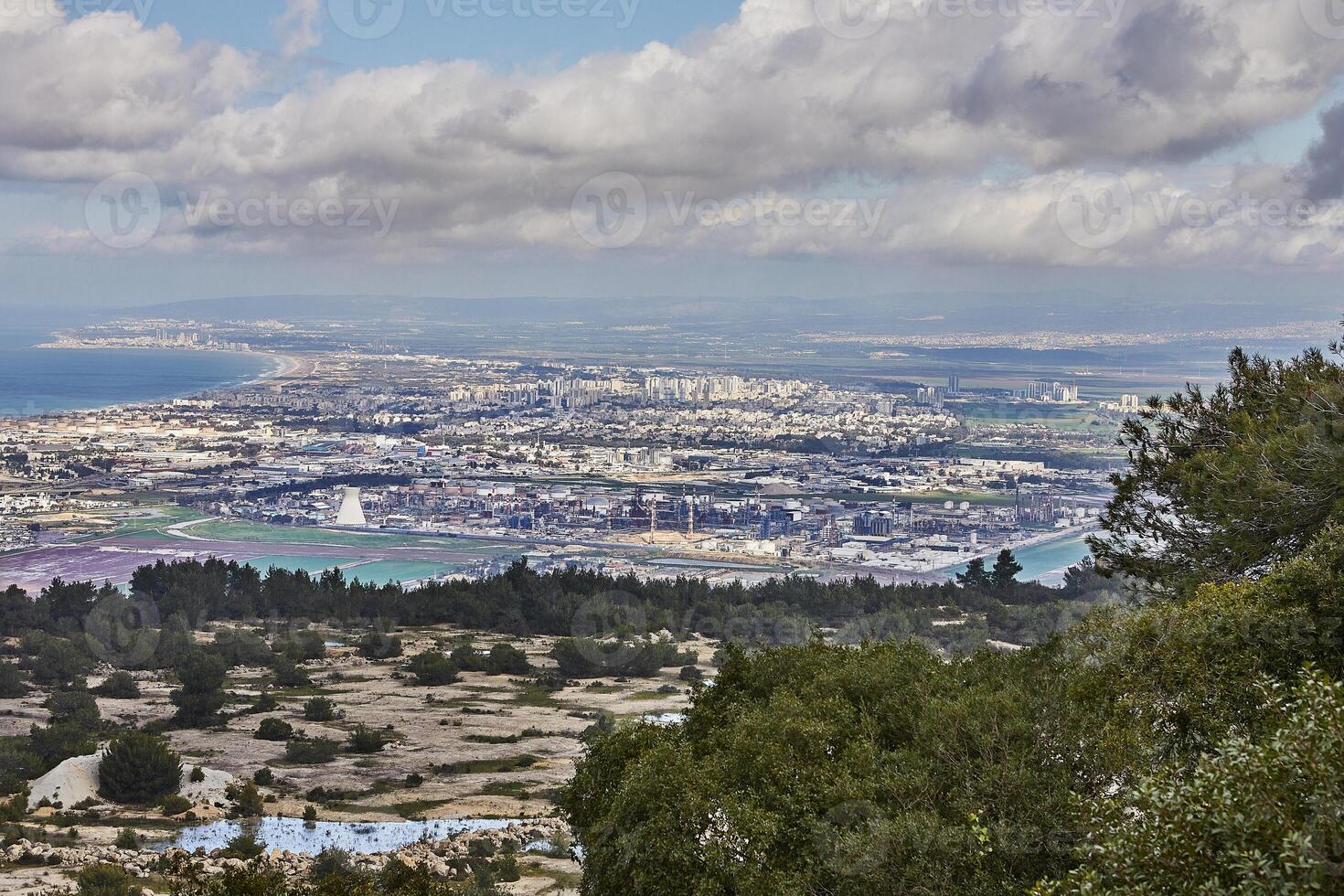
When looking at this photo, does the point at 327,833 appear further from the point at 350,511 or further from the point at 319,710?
the point at 350,511

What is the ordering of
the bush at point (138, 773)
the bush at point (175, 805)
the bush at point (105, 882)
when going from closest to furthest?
the bush at point (105, 882), the bush at point (175, 805), the bush at point (138, 773)

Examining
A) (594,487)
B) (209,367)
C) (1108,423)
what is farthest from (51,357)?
(1108,423)

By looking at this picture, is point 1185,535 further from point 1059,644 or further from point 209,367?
point 209,367

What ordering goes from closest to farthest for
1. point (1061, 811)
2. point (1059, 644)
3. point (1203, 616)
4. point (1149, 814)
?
point (1149, 814), point (1061, 811), point (1203, 616), point (1059, 644)

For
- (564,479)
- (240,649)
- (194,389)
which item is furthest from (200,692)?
(194,389)

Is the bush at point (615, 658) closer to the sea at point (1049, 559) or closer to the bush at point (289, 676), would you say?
the bush at point (289, 676)

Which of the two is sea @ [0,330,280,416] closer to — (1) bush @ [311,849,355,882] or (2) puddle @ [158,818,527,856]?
(2) puddle @ [158,818,527,856]

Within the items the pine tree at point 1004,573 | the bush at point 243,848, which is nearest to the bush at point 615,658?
the pine tree at point 1004,573
